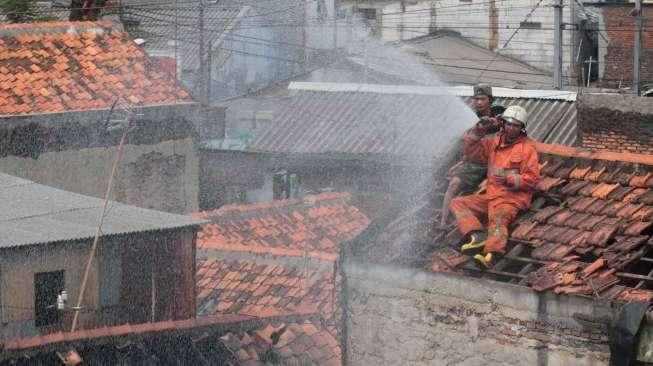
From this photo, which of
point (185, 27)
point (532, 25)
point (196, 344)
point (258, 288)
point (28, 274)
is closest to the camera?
point (196, 344)

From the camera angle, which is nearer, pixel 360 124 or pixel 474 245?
pixel 474 245

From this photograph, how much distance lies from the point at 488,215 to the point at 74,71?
1328 cm

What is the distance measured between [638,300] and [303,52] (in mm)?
37263

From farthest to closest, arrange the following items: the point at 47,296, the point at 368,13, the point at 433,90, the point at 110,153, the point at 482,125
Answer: the point at 368,13
the point at 433,90
the point at 110,153
the point at 47,296
the point at 482,125

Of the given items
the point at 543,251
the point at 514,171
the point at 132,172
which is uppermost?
the point at 514,171

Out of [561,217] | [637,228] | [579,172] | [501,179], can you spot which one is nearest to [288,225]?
[579,172]

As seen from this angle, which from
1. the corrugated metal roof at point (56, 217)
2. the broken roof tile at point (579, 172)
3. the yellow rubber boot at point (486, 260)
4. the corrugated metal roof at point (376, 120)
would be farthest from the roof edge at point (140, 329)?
the corrugated metal roof at point (376, 120)

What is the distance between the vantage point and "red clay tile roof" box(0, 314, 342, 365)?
11.9 metres

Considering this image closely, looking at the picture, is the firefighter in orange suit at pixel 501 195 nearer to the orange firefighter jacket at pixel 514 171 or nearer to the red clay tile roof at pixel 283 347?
the orange firefighter jacket at pixel 514 171

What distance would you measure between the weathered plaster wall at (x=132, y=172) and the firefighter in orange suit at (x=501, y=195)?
11.9 m

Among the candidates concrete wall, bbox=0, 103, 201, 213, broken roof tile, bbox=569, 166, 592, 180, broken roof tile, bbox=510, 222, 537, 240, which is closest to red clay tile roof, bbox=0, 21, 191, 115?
concrete wall, bbox=0, 103, 201, 213

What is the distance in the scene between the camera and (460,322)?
10.7m

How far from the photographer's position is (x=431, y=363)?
1089 cm

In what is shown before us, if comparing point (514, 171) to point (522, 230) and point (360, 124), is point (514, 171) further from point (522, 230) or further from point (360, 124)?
point (360, 124)
